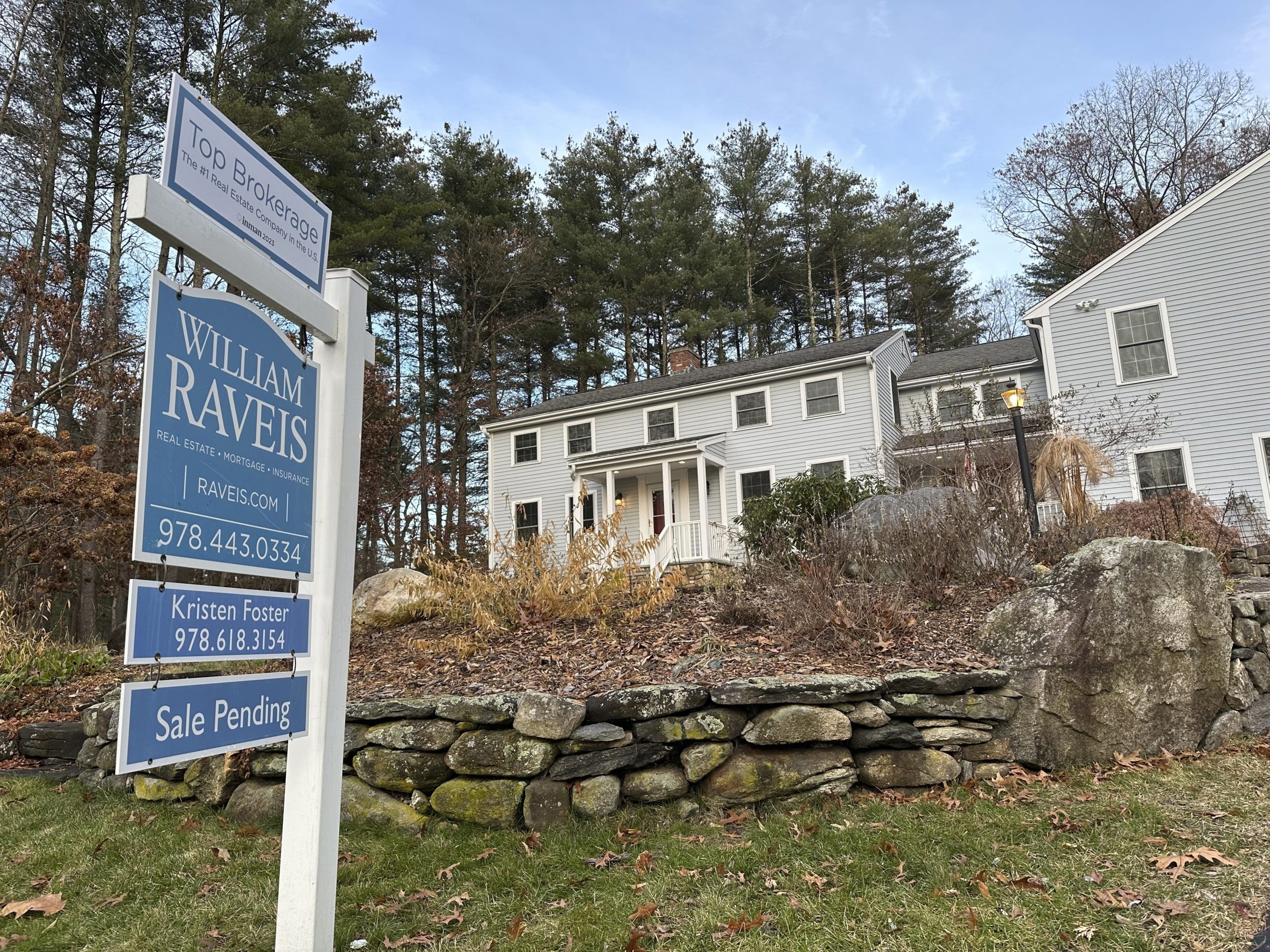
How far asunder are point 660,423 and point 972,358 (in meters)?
7.83

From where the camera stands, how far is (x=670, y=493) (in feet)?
54.0

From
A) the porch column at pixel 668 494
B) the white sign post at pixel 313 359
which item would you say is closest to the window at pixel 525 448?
the porch column at pixel 668 494

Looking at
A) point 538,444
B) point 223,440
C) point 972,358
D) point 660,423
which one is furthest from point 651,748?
point 972,358

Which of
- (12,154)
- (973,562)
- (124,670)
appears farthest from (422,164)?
(973,562)

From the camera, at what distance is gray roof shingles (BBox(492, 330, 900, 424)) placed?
17438 millimetres

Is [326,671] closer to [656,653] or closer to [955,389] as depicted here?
[656,653]

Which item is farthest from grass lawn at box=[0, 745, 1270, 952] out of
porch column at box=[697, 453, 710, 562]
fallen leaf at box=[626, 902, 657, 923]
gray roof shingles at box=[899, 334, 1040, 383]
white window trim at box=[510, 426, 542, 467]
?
white window trim at box=[510, 426, 542, 467]

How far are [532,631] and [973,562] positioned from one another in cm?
374

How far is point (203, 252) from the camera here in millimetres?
2271

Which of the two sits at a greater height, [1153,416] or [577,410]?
[577,410]

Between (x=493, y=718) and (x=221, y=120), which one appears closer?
(x=221, y=120)

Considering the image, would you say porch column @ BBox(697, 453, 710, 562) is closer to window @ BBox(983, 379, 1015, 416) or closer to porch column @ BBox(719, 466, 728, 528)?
porch column @ BBox(719, 466, 728, 528)

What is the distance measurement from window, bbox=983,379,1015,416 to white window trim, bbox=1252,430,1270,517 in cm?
371

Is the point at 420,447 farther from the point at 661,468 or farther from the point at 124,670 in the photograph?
the point at 124,670
